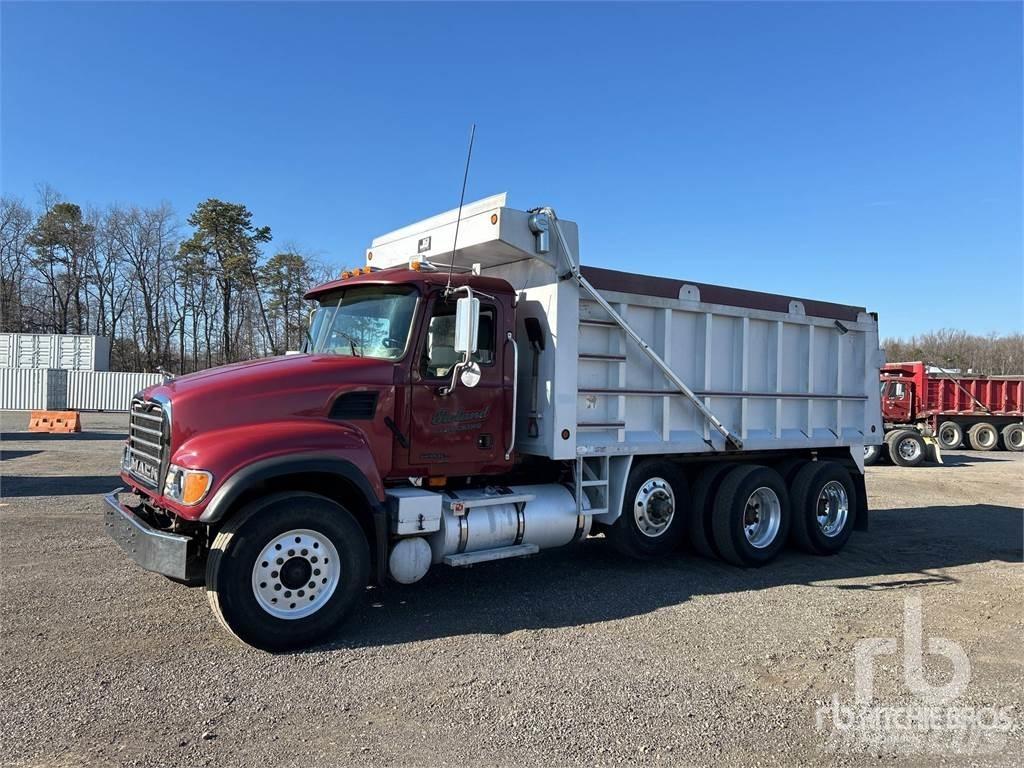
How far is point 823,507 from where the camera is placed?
8.27 metres

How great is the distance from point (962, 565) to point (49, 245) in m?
56.8

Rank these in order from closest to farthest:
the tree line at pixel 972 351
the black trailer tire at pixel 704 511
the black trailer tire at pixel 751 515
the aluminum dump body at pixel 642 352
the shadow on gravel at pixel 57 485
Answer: the aluminum dump body at pixel 642 352, the black trailer tire at pixel 751 515, the black trailer tire at pixel 704 511, the shadow on gravel at pixel 57 485, the tree line at pixel 972 351

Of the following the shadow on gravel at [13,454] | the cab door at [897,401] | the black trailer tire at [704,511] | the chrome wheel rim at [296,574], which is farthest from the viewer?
the cab door at [897,401]

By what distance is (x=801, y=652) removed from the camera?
493 centimetres

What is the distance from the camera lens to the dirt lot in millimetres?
3564

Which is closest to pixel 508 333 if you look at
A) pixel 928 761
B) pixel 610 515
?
pixel 610 515

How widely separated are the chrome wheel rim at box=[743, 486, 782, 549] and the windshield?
4.42 meters

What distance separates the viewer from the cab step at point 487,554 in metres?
5.59

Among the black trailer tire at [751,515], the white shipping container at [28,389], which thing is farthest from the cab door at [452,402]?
the white shipping container at [28,389]

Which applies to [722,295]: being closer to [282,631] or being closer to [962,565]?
[962,565]

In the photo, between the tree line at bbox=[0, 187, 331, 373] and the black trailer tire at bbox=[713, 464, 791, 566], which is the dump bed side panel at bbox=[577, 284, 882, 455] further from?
the tree line at bbox=[0, 187, 331, 373]

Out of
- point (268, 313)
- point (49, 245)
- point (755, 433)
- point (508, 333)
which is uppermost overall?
point (49, 245)

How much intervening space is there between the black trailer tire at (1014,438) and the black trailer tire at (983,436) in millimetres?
437

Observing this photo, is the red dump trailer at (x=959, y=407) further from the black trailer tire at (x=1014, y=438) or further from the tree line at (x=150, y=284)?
the tree line at (x=150, y=284)
